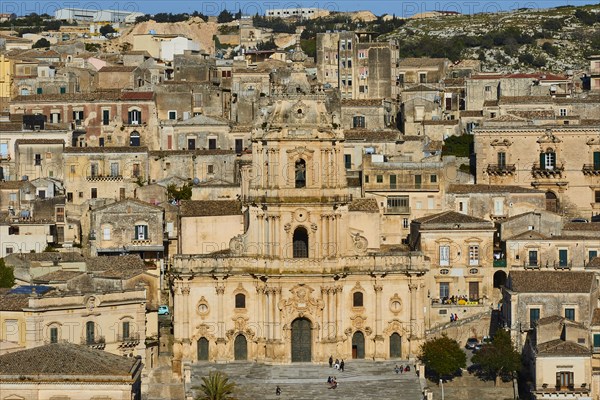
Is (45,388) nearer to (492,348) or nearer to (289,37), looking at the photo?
(492,348)

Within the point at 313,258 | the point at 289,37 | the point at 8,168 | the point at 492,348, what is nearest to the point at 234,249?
the point at 313,258

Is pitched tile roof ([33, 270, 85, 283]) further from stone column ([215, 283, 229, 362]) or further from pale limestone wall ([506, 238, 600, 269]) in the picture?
pale limestone wall ([506, 238, 600, 269])

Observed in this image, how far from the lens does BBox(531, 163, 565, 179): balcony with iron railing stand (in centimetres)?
10950

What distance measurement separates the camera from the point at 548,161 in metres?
110

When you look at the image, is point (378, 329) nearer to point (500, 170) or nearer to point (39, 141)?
point (500, 170)

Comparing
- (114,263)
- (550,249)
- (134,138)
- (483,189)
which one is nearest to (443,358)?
(550,249)

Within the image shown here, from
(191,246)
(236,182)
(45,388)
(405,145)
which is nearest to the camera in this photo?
(45,388)

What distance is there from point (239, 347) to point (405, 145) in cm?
2742

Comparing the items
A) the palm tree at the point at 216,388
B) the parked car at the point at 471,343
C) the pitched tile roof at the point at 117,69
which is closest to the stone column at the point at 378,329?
the parked car at the point at 471,343

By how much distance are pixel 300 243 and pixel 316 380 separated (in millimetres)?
7094

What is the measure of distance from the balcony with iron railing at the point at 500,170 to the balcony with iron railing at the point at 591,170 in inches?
135

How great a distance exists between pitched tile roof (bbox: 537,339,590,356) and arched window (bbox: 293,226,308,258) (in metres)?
11.0

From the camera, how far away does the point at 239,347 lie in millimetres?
90062

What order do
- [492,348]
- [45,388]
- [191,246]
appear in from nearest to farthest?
[45,388], [492,348], [191,246]
